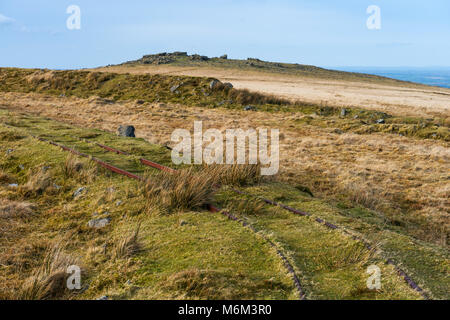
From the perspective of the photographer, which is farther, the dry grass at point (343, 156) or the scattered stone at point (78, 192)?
the dry grass at point (343, 156)

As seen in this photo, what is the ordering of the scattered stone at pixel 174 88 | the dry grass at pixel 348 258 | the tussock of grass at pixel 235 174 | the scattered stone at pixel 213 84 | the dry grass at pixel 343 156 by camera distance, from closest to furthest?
1. the dry grass at pixel 348 258
2. the tussock of grass at pixel 235 174
3. the dry grass at pixel 343 156
4. the scattered stone at pixel 213 84
5. the scattered stone at pixel 174 88

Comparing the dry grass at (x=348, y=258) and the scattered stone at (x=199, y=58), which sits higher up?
the scattered stone at (x=199, y=58)

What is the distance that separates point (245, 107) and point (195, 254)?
85.5ft

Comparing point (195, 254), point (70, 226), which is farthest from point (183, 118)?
point (195, 254)

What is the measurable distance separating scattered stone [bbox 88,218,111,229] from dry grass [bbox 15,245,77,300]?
1895 mm

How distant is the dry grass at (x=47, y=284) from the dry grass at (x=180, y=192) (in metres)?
2.82

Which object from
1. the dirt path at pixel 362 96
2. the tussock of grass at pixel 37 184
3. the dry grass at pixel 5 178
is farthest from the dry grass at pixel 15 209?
the dirt path at pixel 362 96

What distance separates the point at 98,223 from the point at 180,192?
1.77m

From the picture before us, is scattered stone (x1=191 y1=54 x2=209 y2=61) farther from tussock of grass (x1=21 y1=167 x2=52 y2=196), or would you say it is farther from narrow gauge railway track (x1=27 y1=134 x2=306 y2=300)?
tussock of grass (x1=21 y1=167 x2=52 y2=196)

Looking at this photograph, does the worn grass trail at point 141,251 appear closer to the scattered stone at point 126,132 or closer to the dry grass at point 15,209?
the dry grass at point 15,209

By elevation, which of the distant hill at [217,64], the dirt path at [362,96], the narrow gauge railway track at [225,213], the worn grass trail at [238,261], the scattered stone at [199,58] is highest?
the scattered stone at [199,58]

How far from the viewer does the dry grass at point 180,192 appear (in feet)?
27.2

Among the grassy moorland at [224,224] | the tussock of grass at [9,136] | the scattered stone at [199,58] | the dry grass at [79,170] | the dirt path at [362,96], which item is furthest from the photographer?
the scattered stone at [199,58]
